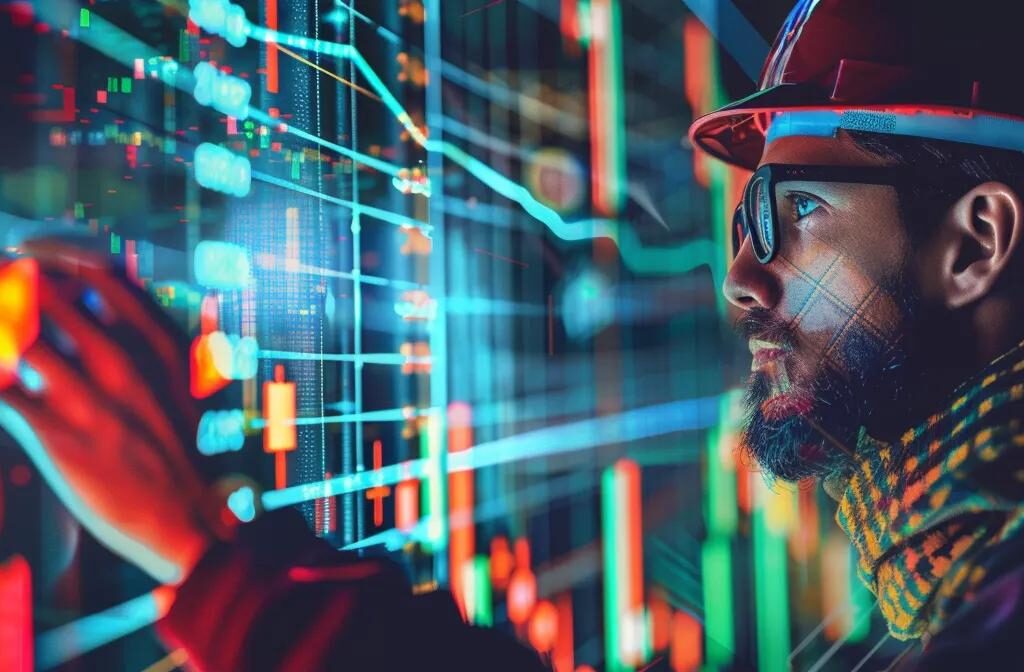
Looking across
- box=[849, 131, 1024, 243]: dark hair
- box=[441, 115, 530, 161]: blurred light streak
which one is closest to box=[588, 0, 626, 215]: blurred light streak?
box=[441, 115, 530, 161]: blurred light streak

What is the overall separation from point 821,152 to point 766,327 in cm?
38

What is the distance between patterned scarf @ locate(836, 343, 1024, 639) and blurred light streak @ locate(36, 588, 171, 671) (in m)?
1.22

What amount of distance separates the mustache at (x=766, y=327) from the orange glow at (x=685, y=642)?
4.42 ft

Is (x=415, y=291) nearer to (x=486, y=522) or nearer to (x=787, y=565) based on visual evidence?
(x=486, y=522)

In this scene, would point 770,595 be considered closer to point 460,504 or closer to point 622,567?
point 622,567

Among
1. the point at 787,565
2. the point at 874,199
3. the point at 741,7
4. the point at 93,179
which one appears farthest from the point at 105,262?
the point at 787,565

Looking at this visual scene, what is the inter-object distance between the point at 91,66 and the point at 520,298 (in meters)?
1.42

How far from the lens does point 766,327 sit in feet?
5.47

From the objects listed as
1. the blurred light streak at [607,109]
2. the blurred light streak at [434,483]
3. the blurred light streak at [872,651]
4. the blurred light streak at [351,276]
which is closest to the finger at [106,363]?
the blurred light streak at [351,276]

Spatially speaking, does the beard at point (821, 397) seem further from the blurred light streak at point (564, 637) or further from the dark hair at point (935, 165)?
the blurred light streak at point (564, 637)

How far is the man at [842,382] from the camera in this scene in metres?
1.05

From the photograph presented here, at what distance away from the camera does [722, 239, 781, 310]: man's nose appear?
1.64 m

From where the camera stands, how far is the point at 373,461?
1.88 meters

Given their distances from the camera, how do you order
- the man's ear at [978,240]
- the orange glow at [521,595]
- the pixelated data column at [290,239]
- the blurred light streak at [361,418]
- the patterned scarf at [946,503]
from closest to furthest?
the patterned scarf at [946,503] → the man's ear at [978,240] → the pixelated data column at [290,239] → the blurred light streak at [361,418] → the orange glow at [521,595]
